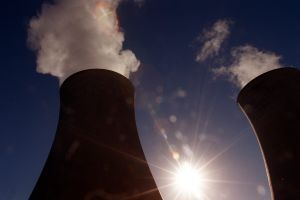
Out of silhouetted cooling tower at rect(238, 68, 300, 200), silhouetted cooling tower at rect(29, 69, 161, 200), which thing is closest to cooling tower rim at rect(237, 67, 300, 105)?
silhouetted cooling tower at rect(238, 68, 300, 200)

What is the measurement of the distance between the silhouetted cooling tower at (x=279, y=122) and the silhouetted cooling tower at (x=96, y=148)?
2723 millimetres

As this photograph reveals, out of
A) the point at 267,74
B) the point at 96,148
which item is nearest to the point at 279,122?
the point at 267,74

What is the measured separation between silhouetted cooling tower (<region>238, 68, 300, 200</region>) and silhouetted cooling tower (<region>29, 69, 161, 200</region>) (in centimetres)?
272

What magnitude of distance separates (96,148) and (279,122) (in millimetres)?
4031

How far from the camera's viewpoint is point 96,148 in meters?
6.64

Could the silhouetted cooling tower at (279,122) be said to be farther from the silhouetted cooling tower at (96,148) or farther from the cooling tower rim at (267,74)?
the silhouetted cooling tower at (96,148)

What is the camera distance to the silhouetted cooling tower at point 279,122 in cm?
727

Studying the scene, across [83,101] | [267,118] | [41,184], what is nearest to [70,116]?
[83,101]

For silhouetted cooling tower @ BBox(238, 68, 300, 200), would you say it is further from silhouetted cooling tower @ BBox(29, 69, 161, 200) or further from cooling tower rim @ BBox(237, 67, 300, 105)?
silhouetted cooling tower @ BBox(29, 69, 161, 200)

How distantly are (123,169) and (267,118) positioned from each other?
3591 mm

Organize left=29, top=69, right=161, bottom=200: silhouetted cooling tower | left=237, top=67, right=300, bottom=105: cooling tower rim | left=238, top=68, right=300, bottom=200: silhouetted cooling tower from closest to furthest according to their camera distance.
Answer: left=29, top=69, right=161, bottom=200: silhouetted cooling tower
left=238, top=68, right=300, bottom=200: silhouetted cooling tower
left=237, top=67, right=300, bottom=105: cooling tower rim

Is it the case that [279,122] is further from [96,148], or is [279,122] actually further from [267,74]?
[96,148]

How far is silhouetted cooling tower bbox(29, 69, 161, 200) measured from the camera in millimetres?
6141

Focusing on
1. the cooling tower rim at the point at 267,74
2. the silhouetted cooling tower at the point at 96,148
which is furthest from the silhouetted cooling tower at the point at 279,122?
the silhouetted cooling tower at the point at 96,148
